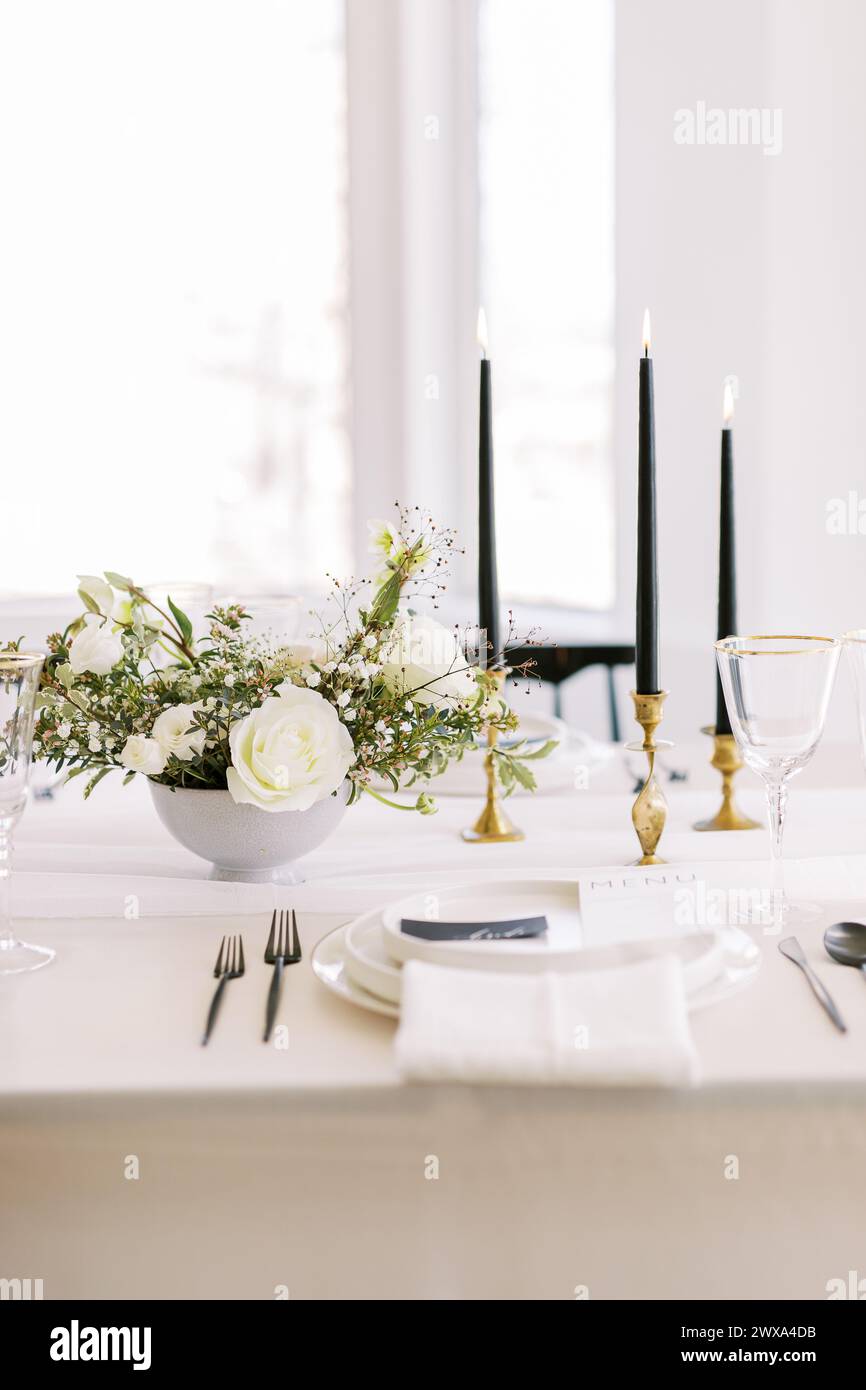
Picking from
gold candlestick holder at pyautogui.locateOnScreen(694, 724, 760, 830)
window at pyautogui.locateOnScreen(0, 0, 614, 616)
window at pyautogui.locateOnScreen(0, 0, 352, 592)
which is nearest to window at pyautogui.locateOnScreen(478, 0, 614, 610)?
window at pyautogui.locateOnScreen(0, 0, 614, 616)

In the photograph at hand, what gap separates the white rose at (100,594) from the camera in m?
1.15

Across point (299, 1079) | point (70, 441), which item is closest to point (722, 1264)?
point (299, 1079)

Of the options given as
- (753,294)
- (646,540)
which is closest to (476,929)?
(646,540)

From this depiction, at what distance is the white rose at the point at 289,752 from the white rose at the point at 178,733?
61 mm

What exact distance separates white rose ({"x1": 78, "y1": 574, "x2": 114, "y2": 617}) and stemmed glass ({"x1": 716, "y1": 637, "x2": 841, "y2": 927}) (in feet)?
1.77

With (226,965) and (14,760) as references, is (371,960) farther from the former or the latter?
(14,760)

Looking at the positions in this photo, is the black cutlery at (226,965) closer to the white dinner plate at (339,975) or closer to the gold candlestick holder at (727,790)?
the white dinner plate at (339,975)

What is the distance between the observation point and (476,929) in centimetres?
89

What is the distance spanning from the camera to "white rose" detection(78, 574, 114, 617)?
1148 millimetres

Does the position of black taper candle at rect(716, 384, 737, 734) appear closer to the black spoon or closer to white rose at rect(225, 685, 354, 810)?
the black spoon

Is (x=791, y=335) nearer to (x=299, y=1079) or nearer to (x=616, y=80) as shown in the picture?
(x=616, y=80)

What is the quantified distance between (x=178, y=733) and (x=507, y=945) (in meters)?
0.33

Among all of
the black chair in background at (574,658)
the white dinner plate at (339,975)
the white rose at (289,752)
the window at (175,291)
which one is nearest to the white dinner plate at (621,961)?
the white dinner plate at (339,975)
